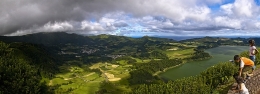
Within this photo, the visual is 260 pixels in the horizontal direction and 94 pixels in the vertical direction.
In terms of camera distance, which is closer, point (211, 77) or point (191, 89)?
point (191, 89)

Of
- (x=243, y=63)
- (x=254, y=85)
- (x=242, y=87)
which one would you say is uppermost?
(x=243, y=63)

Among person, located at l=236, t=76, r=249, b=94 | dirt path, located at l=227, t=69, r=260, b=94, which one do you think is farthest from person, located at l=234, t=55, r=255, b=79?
dirt path, located at l=227, t=69, r=260, b=94

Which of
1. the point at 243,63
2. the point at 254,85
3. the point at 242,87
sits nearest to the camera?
the point at 243,63

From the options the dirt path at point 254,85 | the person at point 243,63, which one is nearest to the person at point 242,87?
the person at point 243,63

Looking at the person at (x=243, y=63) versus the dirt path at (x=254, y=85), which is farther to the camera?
the dirt path at (x=254, y=85)

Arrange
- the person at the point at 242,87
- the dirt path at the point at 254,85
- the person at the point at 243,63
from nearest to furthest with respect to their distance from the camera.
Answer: the person at the point at 243,63
the person at the point at 242,87
the dirt path at the point at 254,85

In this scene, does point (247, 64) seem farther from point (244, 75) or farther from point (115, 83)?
point (115, 83)

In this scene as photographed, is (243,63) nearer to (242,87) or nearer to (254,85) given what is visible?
(242,87)

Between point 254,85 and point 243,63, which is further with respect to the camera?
point 254,85

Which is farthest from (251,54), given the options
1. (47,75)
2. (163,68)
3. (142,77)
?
(163,68)

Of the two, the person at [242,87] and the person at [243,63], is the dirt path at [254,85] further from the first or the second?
the person at [242,87]

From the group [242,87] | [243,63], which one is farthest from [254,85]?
[243,63]
